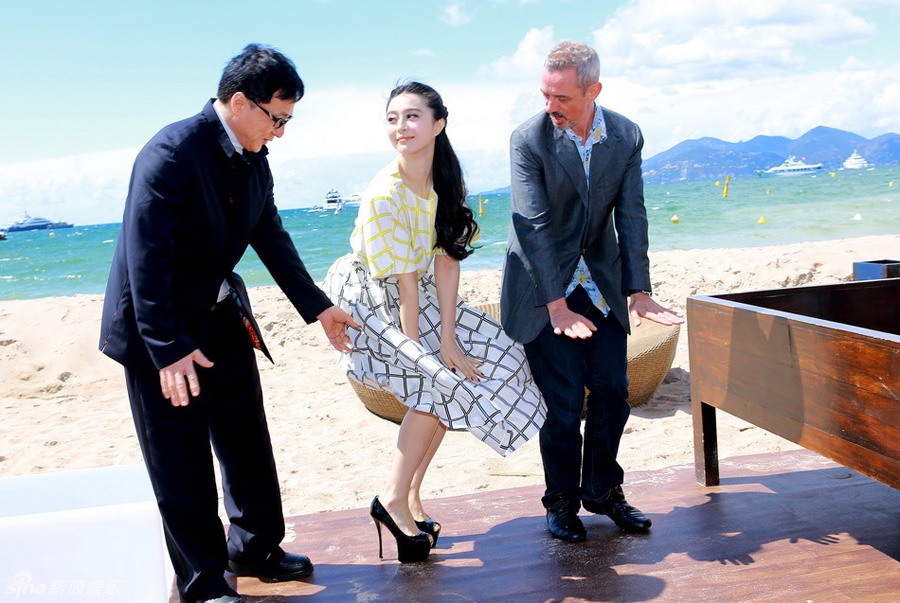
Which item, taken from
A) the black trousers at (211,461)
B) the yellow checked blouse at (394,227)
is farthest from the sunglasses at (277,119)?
the black trousers at (211,461)

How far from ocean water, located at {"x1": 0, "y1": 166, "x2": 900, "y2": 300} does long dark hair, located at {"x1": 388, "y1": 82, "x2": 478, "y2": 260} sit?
15.7 m

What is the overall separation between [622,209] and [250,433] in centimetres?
146

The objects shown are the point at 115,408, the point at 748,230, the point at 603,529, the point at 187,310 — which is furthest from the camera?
the point at 748,230

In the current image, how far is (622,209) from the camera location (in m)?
2.76

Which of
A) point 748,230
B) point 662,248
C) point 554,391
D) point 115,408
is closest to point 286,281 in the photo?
point 554,391

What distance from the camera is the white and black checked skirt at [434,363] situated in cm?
254

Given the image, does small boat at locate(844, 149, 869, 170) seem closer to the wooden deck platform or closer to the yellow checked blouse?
the wooden deck platform

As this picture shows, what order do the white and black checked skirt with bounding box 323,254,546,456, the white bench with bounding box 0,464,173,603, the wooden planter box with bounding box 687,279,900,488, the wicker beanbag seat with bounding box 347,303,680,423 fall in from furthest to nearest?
the wicker beanbag seat with bounding box 347,303,680,423 < the white and black checked skirt with bounding box 323,254,546,456 < the wooden planter box with bounding box 687,279,900,488 < the white bench with bounding box 0,464,173,603

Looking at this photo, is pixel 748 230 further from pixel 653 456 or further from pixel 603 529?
pixel 603 529

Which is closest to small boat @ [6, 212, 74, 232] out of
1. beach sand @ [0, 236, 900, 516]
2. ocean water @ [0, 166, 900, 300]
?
ocean water @ [0, 166, 900, 300]

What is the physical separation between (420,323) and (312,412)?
316 cm

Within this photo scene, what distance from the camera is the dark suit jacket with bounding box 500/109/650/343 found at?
8.73 ft

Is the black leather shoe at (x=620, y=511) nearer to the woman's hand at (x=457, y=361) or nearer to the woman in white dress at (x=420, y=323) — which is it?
the woman in white dress at (x=420, y=323)

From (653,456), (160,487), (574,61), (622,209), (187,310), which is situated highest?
(574,61)
